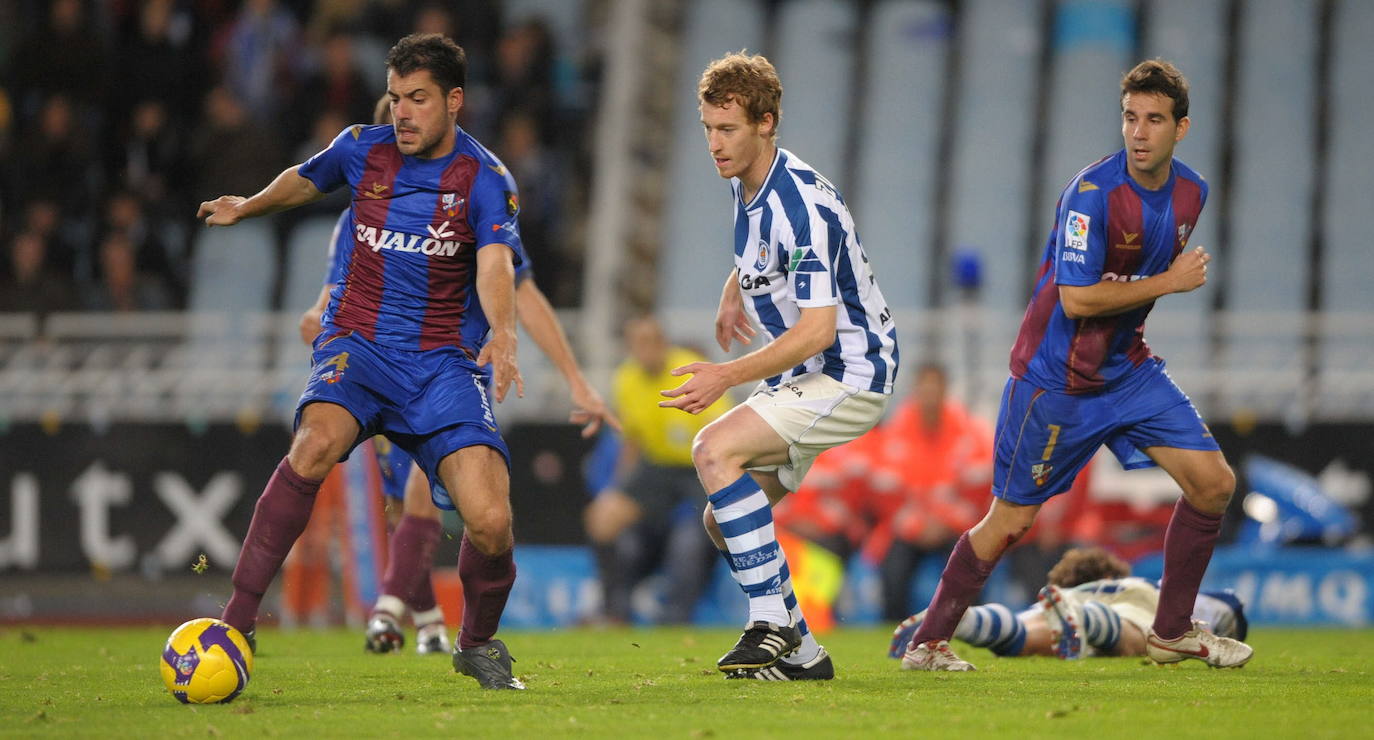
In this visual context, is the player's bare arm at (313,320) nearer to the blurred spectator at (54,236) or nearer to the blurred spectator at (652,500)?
the blurred spectator at (652,500)

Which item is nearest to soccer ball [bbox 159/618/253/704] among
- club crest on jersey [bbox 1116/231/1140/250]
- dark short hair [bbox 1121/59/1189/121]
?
club crest on jersey [bbox 1116/231/1140/250]

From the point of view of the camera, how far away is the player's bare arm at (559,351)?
691 centimetres

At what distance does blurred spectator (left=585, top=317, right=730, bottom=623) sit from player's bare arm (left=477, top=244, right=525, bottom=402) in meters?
5.69

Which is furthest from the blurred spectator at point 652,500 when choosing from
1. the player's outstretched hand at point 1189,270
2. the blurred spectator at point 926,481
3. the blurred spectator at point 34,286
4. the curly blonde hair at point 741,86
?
the player's outstretched hand at point 1189,270

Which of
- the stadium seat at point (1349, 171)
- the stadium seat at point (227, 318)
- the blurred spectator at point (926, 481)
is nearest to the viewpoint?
the blurred spectator at point (926, 481)

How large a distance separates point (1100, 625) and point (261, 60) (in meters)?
11.4

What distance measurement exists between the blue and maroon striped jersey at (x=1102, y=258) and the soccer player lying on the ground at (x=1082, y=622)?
1228mm

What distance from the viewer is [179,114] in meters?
16.3

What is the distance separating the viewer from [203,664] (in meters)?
5.61

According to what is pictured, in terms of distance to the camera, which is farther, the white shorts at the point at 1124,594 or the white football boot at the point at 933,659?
the white shorts at the point at 1124,594

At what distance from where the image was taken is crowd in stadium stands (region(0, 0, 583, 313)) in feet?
49.6

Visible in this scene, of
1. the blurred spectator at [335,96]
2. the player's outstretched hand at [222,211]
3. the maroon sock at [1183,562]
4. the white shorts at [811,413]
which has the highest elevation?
the blurred spectator at [335,96]

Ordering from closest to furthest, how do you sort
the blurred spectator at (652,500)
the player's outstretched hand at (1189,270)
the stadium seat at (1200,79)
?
the player's outstretched hand at (1189,270) → the blurred spectator at (652,500) → the stadium seat at (1200,79)

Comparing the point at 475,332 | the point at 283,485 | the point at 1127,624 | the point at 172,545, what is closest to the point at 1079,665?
the point at 1127,624
